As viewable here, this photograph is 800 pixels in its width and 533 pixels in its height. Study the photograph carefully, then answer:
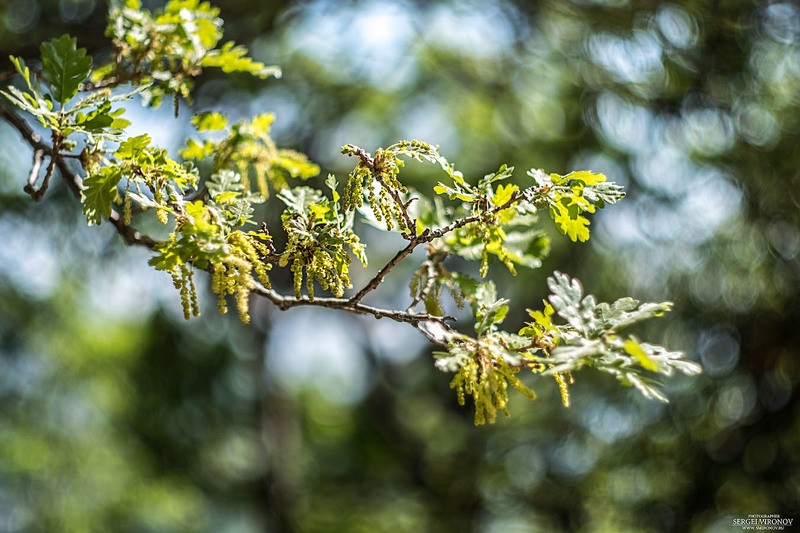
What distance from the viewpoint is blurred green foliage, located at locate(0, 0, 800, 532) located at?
3133 mm

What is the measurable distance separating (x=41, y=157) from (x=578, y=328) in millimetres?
883

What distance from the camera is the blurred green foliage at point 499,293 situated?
313cm

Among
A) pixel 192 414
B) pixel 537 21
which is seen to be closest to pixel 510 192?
pixel 537 21

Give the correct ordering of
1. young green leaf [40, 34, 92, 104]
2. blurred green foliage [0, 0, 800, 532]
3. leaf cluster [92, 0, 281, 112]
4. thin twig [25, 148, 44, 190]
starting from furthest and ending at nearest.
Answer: blurred green foliage [0, 0, 800, 532] < leaf cluster [92, 0, 281, 112] < thin twig [25, 148, 44, 190] < young green leaf [40, 34, 92, 104]

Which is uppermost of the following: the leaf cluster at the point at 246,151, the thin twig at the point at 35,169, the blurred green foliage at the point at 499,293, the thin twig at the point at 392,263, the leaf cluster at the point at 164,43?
the leaf cluster at the point at 164,43

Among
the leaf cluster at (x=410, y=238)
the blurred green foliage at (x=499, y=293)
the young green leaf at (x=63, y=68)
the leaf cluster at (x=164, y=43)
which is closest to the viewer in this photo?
the leaf cluster at (x=410, y=238)

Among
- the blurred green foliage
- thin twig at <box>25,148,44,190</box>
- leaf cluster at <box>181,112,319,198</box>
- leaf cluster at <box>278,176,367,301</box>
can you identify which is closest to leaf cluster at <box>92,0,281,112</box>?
leaf cluster at <box>181,112,319,198</box>

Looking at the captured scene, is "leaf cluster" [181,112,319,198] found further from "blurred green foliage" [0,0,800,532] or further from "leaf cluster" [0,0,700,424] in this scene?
"blurred green foliage" [0,0,800,532]

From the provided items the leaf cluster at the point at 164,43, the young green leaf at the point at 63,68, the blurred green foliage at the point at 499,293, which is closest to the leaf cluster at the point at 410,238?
the young green leaf at the point at 63,68

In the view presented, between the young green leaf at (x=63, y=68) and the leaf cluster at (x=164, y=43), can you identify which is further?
the leaf cluster at (x=164, y=43)

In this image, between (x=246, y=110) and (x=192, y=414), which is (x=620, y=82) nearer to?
(x=246, y=110)

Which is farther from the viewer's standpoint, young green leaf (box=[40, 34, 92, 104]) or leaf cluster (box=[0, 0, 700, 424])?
young green leaf (box=[40, 34, 92, 104])

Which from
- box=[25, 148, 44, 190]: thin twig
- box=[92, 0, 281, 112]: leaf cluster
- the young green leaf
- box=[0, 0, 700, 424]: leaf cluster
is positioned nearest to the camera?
box=[0, 0, 700, 424]: leaf cluster

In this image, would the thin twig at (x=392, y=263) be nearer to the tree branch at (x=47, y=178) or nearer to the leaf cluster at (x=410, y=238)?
the leaf cluster at (x=410, y=238)
